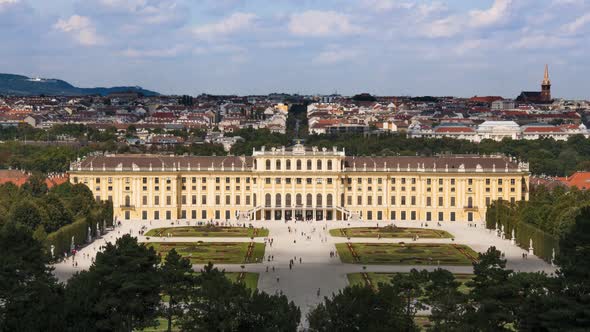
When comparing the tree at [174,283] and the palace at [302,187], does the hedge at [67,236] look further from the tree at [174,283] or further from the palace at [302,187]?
the tree at [174,283]

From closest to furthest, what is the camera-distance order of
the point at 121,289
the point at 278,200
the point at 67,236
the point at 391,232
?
1. the point at 121,289
2. the point at 67,236
3. the point at 391,232
4. the point at 278,200

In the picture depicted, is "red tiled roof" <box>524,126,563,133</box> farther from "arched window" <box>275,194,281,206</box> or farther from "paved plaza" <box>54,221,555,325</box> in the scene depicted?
"arched window" <box>275,194,281,206</box>

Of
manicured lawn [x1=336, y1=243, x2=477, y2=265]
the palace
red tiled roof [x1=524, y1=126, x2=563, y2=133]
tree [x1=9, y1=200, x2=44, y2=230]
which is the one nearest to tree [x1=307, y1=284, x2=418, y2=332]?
manicured lawn [x1=336, y1=243, x2=477, y2=265]

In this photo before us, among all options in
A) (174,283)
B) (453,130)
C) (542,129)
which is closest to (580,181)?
(174,283)

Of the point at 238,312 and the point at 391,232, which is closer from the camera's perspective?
the point at 238,312

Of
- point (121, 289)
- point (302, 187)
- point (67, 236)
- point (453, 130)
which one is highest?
point (453, 130)

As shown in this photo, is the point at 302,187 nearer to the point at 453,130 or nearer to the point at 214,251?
the point at 214,251
